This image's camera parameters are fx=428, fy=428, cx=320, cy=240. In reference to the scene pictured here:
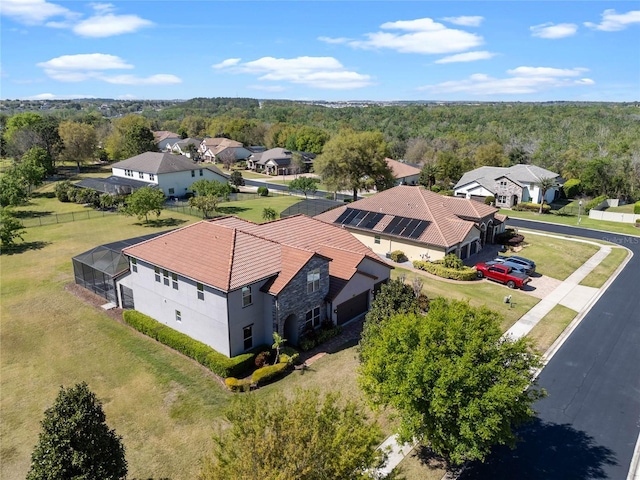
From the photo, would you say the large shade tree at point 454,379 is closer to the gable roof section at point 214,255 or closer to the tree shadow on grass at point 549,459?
the tree shadow on grass at point 549,459

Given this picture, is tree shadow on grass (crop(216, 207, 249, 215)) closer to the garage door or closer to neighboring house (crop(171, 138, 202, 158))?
the garage door

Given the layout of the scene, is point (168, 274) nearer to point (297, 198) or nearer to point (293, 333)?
point (293, 333)

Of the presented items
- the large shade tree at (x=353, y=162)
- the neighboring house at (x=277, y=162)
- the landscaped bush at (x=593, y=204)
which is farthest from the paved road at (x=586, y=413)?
the neighboring house at (x=277, y=162)

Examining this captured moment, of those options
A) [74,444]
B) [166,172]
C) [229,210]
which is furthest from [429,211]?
[166,172]

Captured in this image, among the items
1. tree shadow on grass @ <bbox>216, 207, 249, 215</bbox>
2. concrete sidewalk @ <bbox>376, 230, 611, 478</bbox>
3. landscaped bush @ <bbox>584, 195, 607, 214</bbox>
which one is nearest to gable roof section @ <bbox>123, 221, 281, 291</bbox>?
concrete sidewalk @ <bbox>376, 230, 611, 478</bbox>

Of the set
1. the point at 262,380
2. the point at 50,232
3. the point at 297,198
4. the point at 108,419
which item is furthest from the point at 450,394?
the point at 297,198

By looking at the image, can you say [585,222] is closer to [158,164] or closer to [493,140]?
[493,140]
